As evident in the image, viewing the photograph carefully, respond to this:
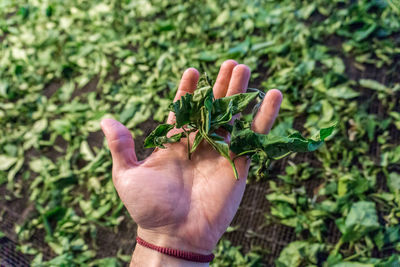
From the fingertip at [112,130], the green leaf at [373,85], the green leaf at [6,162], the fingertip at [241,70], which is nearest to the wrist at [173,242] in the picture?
the fingertip at [112,130]

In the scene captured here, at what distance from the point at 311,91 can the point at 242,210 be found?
0.91 meters

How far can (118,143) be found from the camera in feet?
3.99

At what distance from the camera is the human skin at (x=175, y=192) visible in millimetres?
1183

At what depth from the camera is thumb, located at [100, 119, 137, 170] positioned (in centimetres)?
121

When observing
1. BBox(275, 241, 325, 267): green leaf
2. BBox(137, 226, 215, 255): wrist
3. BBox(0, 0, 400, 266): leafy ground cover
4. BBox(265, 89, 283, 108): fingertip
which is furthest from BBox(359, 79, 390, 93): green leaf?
BBox(137, 226, 215, 255): wrist

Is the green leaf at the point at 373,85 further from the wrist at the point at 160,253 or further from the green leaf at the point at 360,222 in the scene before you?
the wrist at the point at 160,253

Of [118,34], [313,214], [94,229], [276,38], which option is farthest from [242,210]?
[118,34]

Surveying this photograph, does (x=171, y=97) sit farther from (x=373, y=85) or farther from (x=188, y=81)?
(x=373, y=85)

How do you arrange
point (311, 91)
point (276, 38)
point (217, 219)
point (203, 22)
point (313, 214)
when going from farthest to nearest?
point (203, 22) → point (276, 38) → point (311, 91) → point (313, 214) → point (217, 219)

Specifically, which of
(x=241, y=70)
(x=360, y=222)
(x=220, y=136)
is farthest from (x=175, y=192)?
(x=360, y=222)

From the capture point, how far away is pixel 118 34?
2.62 m

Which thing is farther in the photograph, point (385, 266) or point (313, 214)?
point (313, 214)

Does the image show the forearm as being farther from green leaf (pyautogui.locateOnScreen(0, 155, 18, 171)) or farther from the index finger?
green leaf (pyautogui.locateOnScreen(0, 155, 18, 171))

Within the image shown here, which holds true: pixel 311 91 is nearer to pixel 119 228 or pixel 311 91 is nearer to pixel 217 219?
pixel 217 219
